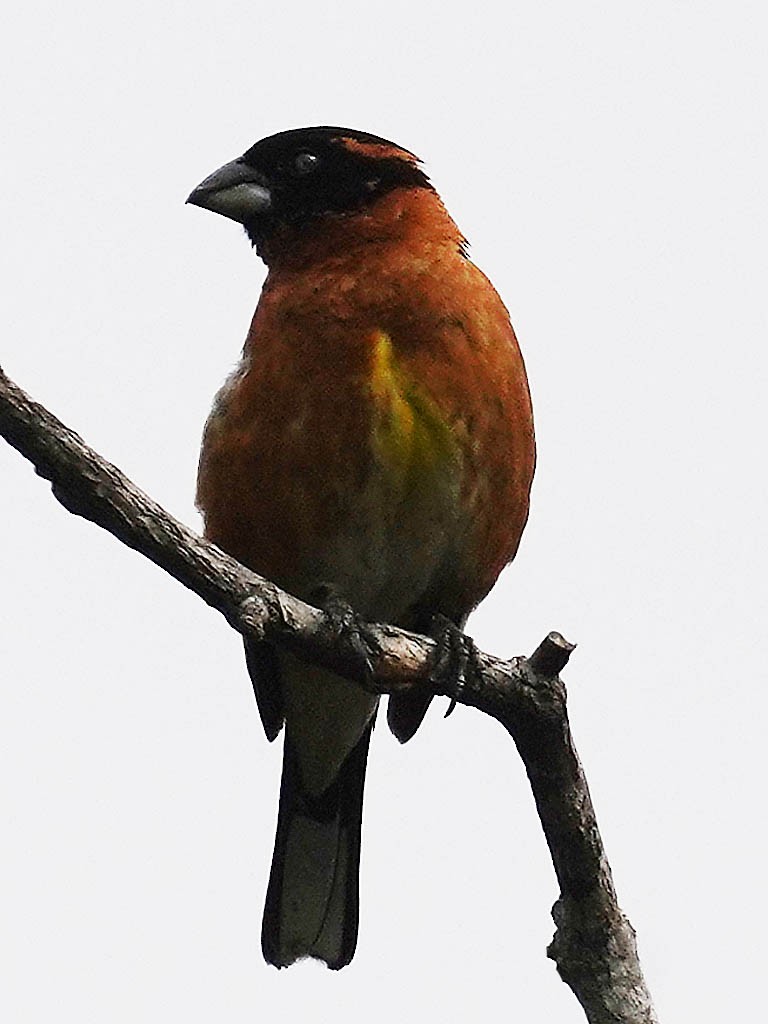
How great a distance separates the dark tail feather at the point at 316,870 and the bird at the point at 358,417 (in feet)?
0.97

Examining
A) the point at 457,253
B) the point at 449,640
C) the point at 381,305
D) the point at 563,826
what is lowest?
the point at 563,826

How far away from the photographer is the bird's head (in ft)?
19.8

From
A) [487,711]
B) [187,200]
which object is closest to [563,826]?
[487,711]

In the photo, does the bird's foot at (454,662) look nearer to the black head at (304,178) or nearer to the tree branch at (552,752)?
the tree branch at (552,752)

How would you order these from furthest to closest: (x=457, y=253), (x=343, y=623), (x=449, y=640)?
1. (x=457, y=253)
2. (x=449, y=640)
3. (x=343, y=623)

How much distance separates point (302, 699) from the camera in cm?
615

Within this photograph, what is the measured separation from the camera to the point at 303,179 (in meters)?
6.08

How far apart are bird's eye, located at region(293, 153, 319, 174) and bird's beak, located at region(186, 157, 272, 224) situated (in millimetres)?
140

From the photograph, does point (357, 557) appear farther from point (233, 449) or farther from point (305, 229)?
point (305, 229)

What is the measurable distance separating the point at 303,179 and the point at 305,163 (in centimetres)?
7

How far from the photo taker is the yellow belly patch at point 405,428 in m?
5.27

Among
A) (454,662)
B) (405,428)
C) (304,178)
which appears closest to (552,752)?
(454,662)

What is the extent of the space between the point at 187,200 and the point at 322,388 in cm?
133

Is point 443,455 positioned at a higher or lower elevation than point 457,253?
lower
